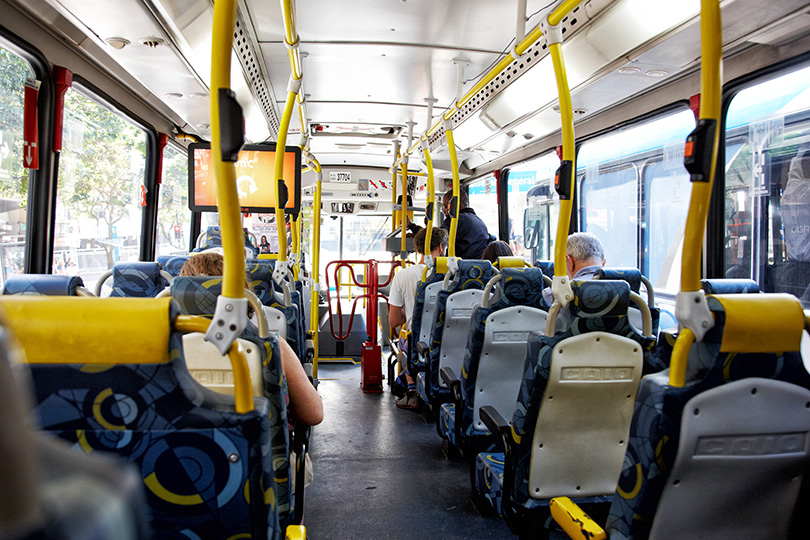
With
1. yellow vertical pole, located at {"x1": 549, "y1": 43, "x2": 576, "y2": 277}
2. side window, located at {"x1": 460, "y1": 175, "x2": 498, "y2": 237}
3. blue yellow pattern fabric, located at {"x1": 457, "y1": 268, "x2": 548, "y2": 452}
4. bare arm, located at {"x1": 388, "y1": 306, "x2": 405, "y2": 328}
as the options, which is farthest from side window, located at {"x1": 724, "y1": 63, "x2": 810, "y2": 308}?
side window, located at {"x1": 460, "y1": 175, "x2": 498, "y2": 237}

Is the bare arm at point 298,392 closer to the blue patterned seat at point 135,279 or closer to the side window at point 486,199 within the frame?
the blue patterned seat at point 135,279

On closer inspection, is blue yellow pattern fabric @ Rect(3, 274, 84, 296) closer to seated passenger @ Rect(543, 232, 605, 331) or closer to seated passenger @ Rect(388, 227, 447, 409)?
seated passenger @ Rect(543, 232, 605, 331)

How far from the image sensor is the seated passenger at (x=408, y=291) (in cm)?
513

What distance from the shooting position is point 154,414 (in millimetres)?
1028

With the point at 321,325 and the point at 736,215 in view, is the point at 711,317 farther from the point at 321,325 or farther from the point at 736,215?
the point at 321,325

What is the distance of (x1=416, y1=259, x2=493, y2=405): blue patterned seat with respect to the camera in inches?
148

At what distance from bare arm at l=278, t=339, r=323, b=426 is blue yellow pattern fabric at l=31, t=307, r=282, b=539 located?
3.01ft

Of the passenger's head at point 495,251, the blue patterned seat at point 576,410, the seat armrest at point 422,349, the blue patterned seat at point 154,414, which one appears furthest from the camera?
the passenger's head at point 495,251

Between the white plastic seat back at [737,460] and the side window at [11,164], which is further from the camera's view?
the side window at [11,164]

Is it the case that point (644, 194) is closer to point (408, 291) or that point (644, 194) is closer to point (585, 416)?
point (408, 291)

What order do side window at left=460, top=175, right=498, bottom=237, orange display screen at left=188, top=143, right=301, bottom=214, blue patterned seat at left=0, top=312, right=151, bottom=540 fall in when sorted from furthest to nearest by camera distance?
side window at left=460, top=175, right=498, bottom=237 → orange display screen at left=188, top=143, right=301, bottom=214 → blue patterned seat at left=0, top=312, right=151, bottom=540

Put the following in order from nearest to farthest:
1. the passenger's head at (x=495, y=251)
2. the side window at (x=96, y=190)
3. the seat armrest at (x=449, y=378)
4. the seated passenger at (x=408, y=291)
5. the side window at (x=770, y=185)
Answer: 1. the side window at (x=770, y=185)
2. the seat armrest at (x=449, y=378)
3. the side window at (x=96, y=190)
4. the passenger's head at (x=495, y=251)
5. the seated passenger at (x=408, y=291)

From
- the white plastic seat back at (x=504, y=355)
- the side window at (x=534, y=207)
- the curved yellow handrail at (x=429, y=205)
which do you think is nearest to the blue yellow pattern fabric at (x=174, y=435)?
the white plastic seat back at (x=504, y=355)

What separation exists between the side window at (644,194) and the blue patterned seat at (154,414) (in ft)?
12.8
